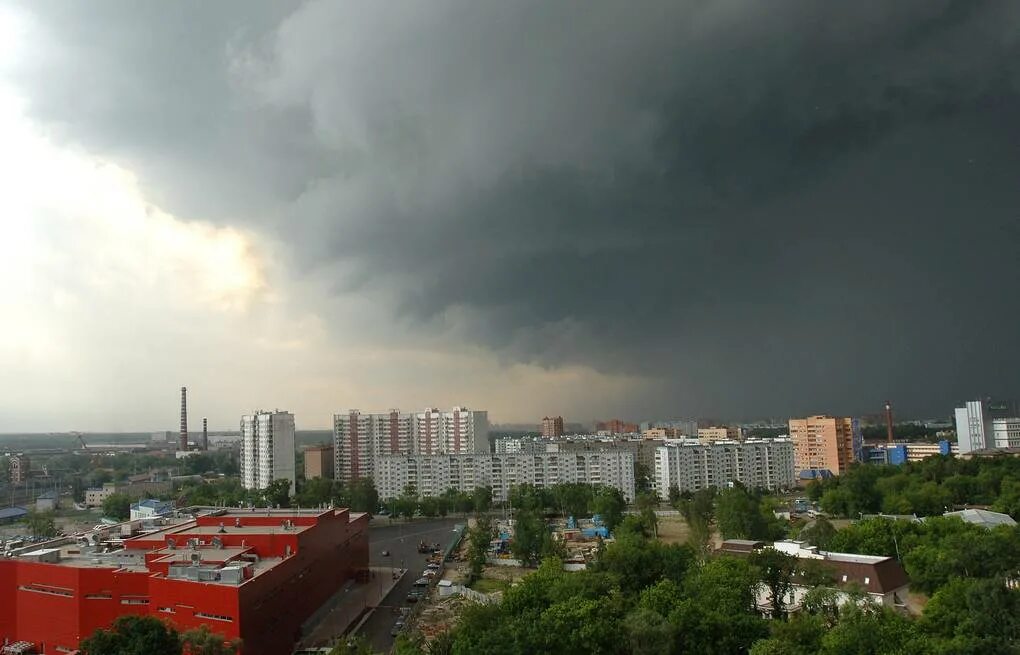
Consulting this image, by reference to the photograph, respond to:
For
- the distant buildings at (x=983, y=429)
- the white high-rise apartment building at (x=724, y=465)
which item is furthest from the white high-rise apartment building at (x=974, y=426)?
the white high-rise apartment building at (x=724, y=465)

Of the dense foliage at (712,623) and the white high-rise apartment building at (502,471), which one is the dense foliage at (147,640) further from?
the white high-rise apartment building at (502,471)

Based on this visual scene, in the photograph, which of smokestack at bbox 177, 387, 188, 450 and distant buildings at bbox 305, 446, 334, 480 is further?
smokestack at bbox 177, 387, 188, 450

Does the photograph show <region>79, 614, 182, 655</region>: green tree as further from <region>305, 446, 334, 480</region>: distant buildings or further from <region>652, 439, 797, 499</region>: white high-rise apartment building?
<region>305, 446, 334, 480</region>: distant buildings

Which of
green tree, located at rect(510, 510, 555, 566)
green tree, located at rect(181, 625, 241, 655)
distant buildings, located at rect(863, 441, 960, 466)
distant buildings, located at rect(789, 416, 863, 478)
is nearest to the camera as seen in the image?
green tree, located at rect(181, 625, 241, 655)

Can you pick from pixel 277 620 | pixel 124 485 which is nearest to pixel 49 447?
pixel 124 485

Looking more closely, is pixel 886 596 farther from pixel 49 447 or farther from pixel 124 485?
pixel 49 447

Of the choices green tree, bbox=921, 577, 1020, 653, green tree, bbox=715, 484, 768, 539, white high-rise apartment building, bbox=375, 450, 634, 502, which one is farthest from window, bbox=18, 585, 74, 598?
white high-rise apartment building, bbox=375, 450, 634, 502
